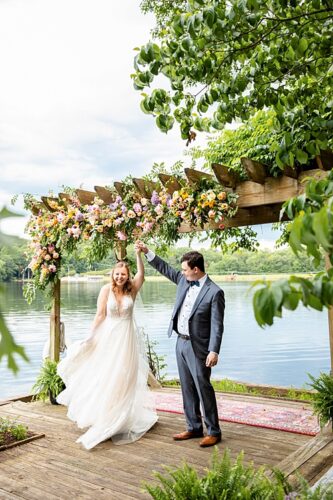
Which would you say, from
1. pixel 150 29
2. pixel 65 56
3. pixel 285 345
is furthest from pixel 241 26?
pixel 65 56

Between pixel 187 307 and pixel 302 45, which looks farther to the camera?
pixel 187 307

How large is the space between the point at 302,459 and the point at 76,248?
14.2 feet

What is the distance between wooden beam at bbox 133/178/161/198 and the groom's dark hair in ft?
4.82

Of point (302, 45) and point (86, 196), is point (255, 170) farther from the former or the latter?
point (86, 196)

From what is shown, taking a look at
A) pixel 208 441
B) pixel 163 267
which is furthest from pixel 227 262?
pixel 208 441

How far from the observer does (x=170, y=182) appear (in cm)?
560

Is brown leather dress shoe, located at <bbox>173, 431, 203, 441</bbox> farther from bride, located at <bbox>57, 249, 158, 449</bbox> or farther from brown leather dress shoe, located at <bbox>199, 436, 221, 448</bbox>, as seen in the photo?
bride, located at <bbox>57, 249, 158, 449</bbox>

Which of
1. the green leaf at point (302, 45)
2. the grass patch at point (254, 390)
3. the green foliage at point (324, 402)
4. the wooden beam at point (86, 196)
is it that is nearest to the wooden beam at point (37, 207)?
the wooden beam at point (86, 196)

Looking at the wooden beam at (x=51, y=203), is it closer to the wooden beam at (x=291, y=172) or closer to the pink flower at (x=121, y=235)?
the pink flower at (x=121, y=235)

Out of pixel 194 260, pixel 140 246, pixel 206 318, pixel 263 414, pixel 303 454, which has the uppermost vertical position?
pixel 140 246

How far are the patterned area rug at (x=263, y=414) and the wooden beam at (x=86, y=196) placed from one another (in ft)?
8.69

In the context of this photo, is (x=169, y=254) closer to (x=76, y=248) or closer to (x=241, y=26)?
(x=76, y=248)

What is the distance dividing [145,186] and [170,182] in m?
0.40

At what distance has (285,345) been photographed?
618 inches
